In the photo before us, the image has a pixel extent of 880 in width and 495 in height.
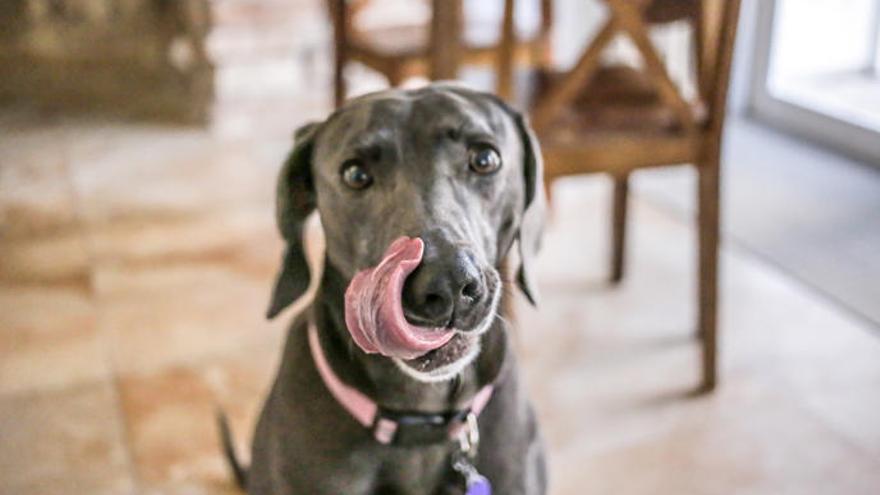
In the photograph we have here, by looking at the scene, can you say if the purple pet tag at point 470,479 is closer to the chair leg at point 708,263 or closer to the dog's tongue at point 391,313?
the dog's tongue at point 391,313

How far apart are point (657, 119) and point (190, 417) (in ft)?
3.75

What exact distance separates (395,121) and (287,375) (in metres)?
0.38

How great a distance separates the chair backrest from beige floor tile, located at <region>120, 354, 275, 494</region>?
0.84 m

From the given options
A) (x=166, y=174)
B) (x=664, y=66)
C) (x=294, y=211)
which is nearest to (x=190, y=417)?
(x=294, y=211)

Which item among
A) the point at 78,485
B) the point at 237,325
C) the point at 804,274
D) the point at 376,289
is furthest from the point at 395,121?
the point at 804,274

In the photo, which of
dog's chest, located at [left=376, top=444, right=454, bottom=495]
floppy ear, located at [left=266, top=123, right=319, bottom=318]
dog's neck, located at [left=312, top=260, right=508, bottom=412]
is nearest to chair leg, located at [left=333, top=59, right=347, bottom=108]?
floppy ear, located at [left=266, top=123, right=319, bottom=318]

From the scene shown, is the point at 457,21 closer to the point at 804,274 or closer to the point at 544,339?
the point at 544,339

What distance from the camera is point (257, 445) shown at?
1398 mm

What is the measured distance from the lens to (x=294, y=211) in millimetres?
1350

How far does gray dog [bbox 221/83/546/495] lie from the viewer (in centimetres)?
117

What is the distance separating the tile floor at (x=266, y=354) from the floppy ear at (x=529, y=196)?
1.98ft

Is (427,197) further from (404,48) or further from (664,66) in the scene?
(404,48)

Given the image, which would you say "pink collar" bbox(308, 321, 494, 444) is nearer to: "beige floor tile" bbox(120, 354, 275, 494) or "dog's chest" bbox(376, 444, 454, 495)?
"dog's chest" bbox(376, 444, 454, 495)

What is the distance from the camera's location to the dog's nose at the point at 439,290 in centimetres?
103
